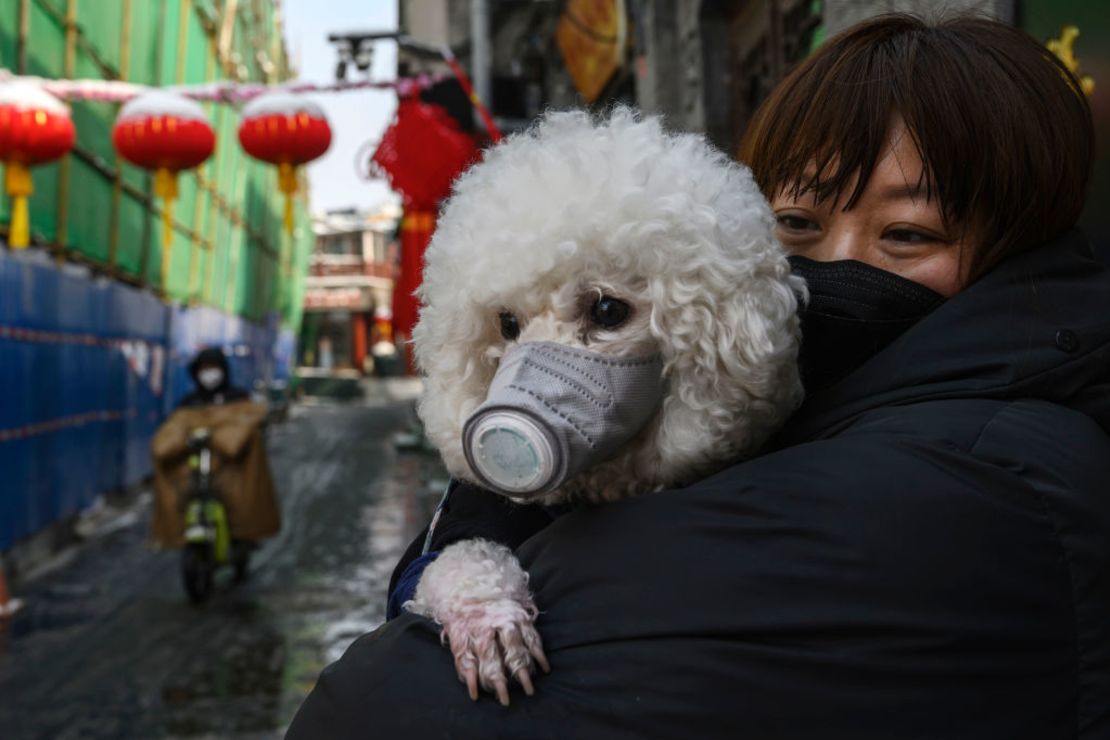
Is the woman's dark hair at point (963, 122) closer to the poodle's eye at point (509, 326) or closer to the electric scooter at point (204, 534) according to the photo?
the poodle's eye at point (509, 326)

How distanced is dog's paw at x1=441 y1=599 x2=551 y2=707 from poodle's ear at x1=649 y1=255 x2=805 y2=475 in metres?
0.24

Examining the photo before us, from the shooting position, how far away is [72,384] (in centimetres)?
1031

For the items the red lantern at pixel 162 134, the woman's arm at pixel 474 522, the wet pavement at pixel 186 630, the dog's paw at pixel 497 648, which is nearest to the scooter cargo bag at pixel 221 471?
the wet pavement at pixel 186 630

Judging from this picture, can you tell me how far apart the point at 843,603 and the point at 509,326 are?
1.65 feet

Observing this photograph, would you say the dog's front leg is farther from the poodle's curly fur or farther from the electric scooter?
the electric scooter

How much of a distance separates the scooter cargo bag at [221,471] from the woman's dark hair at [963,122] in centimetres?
723

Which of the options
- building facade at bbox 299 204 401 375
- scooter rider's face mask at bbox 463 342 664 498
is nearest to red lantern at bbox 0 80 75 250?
scooter rider's face mask at bbox 463 342 664 498

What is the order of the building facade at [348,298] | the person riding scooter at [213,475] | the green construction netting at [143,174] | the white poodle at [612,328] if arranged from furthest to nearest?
the building facade at [348,298] → the green construction netting at [143,174] → the person riding scooter at [213,475] → the white poodle at [612,328]

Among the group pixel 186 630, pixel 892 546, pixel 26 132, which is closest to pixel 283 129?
pixel 26 132

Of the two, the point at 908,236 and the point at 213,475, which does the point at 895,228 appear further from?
the point at 213,475

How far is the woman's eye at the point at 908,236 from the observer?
5.03ft

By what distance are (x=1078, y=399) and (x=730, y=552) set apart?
483 mm

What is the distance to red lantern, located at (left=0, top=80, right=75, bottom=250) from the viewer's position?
680cm

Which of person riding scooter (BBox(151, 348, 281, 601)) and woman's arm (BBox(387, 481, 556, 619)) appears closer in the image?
woman's arm (BBox(387, 481, 556, 619))
